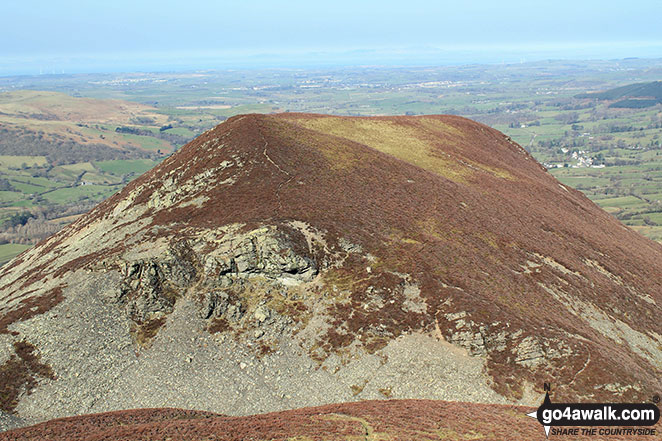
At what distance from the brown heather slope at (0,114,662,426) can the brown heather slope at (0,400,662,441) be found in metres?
1.97

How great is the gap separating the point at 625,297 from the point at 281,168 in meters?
45.5

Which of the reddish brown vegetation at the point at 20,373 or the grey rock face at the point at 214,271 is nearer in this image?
the reddish brown vegetation at the point at 20,373

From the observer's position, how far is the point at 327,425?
103ft

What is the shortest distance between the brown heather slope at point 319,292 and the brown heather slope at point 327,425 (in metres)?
1.97

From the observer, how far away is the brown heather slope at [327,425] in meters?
30.2

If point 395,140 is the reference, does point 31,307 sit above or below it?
below

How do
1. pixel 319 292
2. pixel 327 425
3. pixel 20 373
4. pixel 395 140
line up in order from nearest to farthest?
pixel 327 425, pixel 20 373, pixel 319 292, pixel 395 140

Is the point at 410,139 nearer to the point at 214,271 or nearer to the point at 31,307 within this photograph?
the point at 214,271

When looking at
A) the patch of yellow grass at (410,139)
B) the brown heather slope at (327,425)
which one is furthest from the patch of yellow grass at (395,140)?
the brown heather slope at (327,425)

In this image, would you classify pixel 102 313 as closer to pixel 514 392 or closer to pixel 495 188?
pixel 514 392

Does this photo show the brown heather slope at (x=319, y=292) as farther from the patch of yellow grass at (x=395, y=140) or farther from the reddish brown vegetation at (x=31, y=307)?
the patch of yellow grass at (x=395, y=140)

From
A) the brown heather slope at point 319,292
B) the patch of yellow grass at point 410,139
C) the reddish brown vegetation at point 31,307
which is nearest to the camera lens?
the brown heather slope at point 319,292

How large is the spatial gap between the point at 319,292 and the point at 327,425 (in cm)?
1565

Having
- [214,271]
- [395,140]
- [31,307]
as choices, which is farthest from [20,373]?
[395,140]
